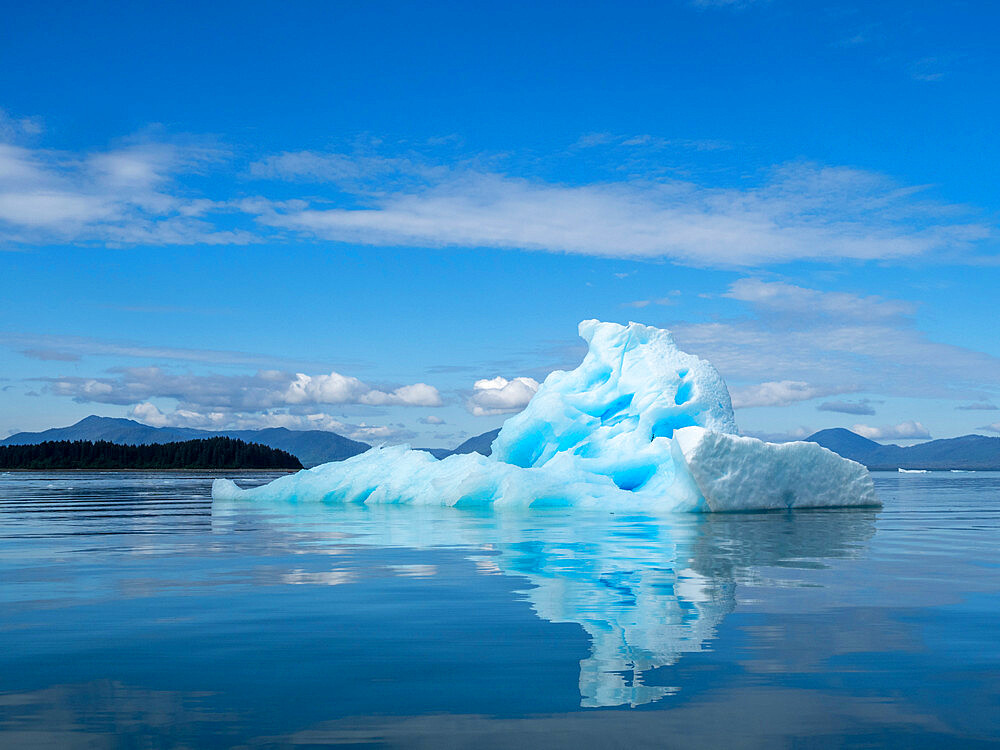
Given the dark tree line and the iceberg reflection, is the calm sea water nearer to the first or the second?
the iceberg reflection

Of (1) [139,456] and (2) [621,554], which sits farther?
(1) [139,456]

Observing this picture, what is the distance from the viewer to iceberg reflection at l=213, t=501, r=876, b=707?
4.82m

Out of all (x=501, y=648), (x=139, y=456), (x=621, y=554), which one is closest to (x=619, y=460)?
(x=621, y=554)

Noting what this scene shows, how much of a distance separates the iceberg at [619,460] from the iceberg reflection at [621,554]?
0.89 m

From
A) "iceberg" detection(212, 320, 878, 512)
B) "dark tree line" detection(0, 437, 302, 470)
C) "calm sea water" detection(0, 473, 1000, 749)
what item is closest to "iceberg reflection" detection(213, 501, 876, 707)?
"calm sea water" detection(0, 473, 1000, 749)

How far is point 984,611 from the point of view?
6090 millimetres

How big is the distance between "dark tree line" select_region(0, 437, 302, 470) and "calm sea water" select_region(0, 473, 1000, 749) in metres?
99.5

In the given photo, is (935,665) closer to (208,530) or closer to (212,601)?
(212,601)

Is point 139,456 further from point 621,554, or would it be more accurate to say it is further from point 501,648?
point 501,648

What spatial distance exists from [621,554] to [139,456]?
104 meters

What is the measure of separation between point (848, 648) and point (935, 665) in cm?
49

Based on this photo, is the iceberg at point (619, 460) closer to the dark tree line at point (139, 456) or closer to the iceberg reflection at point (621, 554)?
the iceberg reflection at point (621, 554)

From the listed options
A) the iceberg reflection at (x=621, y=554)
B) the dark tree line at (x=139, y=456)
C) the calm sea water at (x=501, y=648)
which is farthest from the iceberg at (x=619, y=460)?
the dark tree line at (x=139, y=456)

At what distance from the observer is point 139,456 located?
103m
